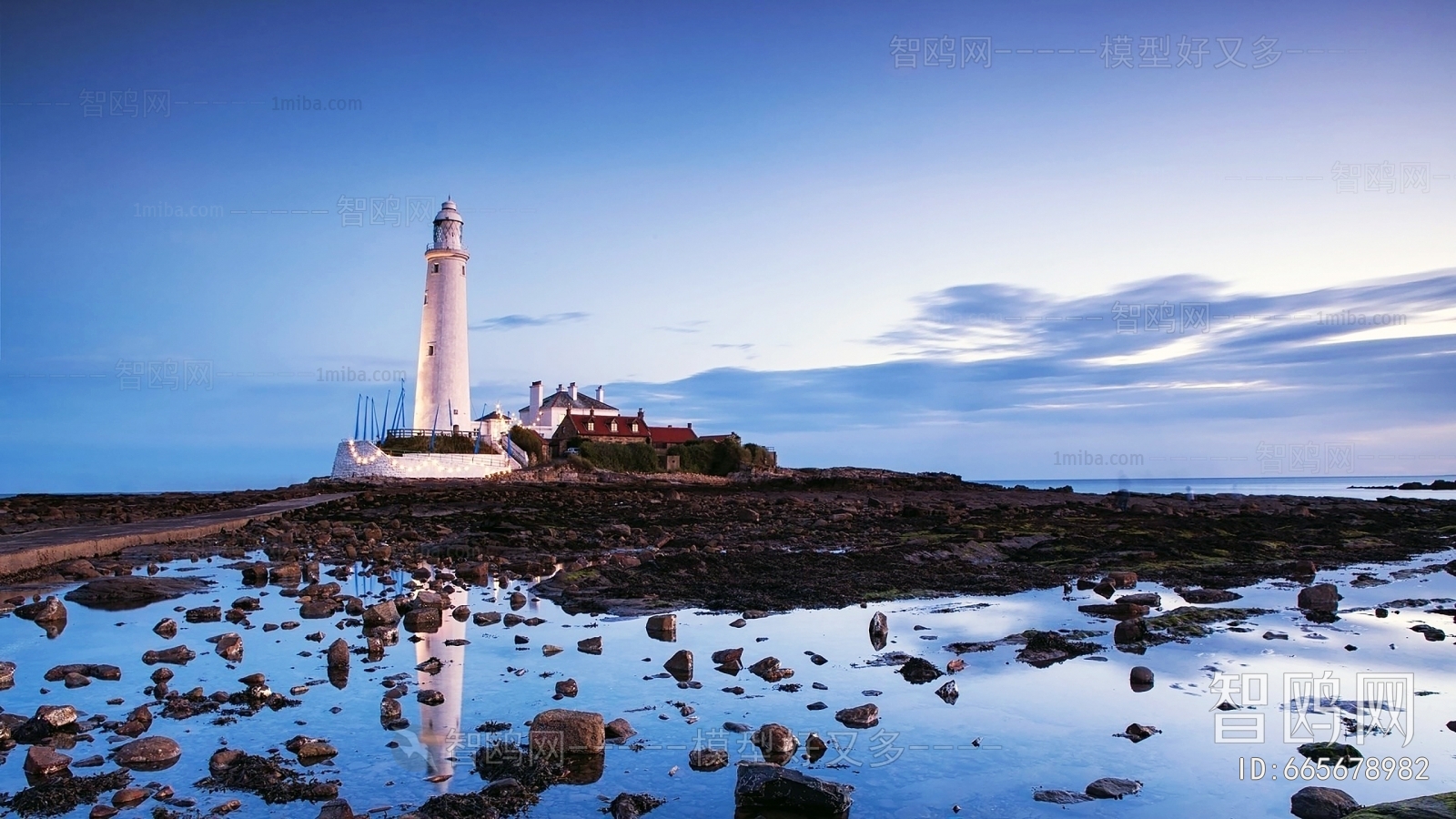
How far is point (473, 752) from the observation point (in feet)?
21.7

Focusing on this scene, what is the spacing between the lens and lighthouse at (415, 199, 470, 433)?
197 feet

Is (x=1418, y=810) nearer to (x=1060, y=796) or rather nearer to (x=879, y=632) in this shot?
(x=1060, y=796)

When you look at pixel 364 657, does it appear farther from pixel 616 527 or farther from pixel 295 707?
pixel 616 527

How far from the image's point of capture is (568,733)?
6641mm

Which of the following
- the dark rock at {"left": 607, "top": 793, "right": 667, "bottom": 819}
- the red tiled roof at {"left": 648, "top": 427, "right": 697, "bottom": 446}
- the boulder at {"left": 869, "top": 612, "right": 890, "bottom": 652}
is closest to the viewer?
the dark rock at {"left": 607, "top": 793, "right": 667, "bottom": 819}

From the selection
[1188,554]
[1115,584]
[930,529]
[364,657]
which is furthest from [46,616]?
[1188,554]

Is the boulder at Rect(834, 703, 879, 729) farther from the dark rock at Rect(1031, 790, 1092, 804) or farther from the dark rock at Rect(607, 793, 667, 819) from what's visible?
the dark rock at Rect(607, 793, 667, 819)

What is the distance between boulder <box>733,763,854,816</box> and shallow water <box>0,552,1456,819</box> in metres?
0.17

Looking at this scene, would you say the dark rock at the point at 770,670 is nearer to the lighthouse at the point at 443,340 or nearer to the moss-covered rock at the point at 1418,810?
the moss-covered rock at the point at 1418,810

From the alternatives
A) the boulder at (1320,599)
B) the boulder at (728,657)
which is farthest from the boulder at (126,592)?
the boulder at (1320,599)

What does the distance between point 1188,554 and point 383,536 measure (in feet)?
68.4

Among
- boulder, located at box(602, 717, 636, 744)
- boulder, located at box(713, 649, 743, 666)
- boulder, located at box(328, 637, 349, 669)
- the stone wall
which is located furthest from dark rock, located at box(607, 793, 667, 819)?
the stone wall

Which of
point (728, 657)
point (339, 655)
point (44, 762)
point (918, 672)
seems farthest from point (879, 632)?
point (44, 762)

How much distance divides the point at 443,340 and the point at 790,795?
58.5 m
